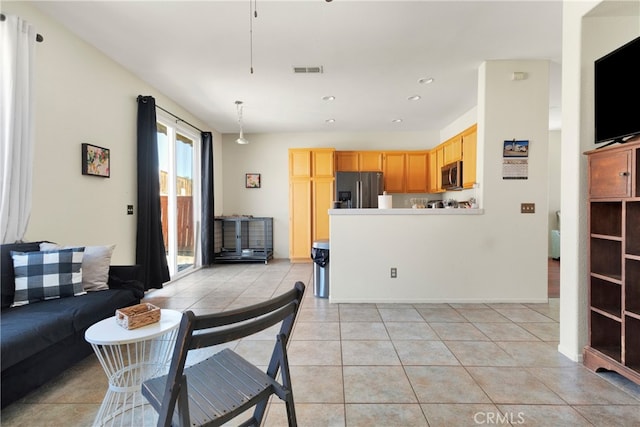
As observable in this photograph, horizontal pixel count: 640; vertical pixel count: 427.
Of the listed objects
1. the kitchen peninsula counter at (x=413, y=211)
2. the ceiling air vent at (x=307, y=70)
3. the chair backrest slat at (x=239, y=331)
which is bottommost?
the chair backrest slat at (x=239, y=331)

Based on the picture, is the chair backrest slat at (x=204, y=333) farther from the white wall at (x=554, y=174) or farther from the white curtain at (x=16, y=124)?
the white wall at (x=554, y=174)

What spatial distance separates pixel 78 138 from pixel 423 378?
356 centimetres

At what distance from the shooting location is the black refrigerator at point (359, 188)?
5.81 metres

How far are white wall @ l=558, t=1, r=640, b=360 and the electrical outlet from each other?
1.22 metres

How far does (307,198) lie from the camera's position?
19.8ft

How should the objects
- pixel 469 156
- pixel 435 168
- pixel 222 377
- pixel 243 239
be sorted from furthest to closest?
pixel 243 239 < pixel 435 168 < pixel 469 156 < pixel 222 377

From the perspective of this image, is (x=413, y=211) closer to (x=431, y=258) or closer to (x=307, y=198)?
(x=431, y=258)

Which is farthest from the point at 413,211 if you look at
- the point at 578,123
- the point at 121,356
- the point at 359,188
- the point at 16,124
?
the point at 16,124

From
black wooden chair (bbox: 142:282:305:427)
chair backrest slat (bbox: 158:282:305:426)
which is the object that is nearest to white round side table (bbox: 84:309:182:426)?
black wooden chair (bbox: 142:282:305:427)

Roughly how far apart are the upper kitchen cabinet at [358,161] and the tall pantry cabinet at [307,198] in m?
0.26

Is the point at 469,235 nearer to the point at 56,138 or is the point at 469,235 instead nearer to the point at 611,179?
the point at 611,179

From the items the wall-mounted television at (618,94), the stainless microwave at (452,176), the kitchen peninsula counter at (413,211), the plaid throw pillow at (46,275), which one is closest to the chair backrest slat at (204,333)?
the plaid throw pillow at (46,275)

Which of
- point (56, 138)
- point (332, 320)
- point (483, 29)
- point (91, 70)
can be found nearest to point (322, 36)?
point (483, 29)

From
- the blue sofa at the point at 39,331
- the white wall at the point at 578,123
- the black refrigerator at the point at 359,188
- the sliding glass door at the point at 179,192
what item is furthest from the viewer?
the black refrigerator at the point at 359,188
